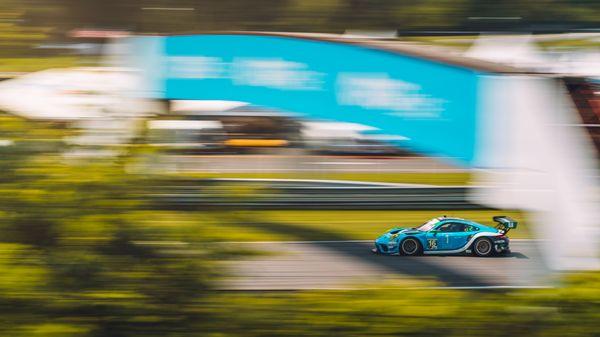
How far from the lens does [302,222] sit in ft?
34.8

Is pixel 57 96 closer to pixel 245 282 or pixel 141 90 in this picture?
pixel 141 90

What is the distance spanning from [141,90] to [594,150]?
2.78 m

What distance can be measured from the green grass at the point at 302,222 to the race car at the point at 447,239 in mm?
956

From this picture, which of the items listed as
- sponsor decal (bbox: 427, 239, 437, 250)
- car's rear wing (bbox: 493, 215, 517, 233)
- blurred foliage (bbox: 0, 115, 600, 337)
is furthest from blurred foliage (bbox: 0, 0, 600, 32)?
sponsor decal (bbox: 427, 239, 437, 250)

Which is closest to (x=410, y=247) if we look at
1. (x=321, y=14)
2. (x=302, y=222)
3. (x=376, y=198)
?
(x=321, y=14)

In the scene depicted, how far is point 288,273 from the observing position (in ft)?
18.7

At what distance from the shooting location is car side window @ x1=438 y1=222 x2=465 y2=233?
621 centimetres

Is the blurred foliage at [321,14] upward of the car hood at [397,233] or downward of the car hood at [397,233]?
upward

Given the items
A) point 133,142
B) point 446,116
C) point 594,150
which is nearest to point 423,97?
point 446,116

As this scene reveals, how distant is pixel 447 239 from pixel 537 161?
2.07m

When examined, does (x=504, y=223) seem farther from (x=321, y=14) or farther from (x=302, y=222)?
(x=302, y=222)

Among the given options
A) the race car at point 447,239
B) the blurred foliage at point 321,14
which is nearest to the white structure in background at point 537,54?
the blurred foliage at point 321,14

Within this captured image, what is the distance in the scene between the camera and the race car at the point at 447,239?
20.0ft

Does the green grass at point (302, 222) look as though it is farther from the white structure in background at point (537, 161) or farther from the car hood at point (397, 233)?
the white structure in background at point (537, 161)
